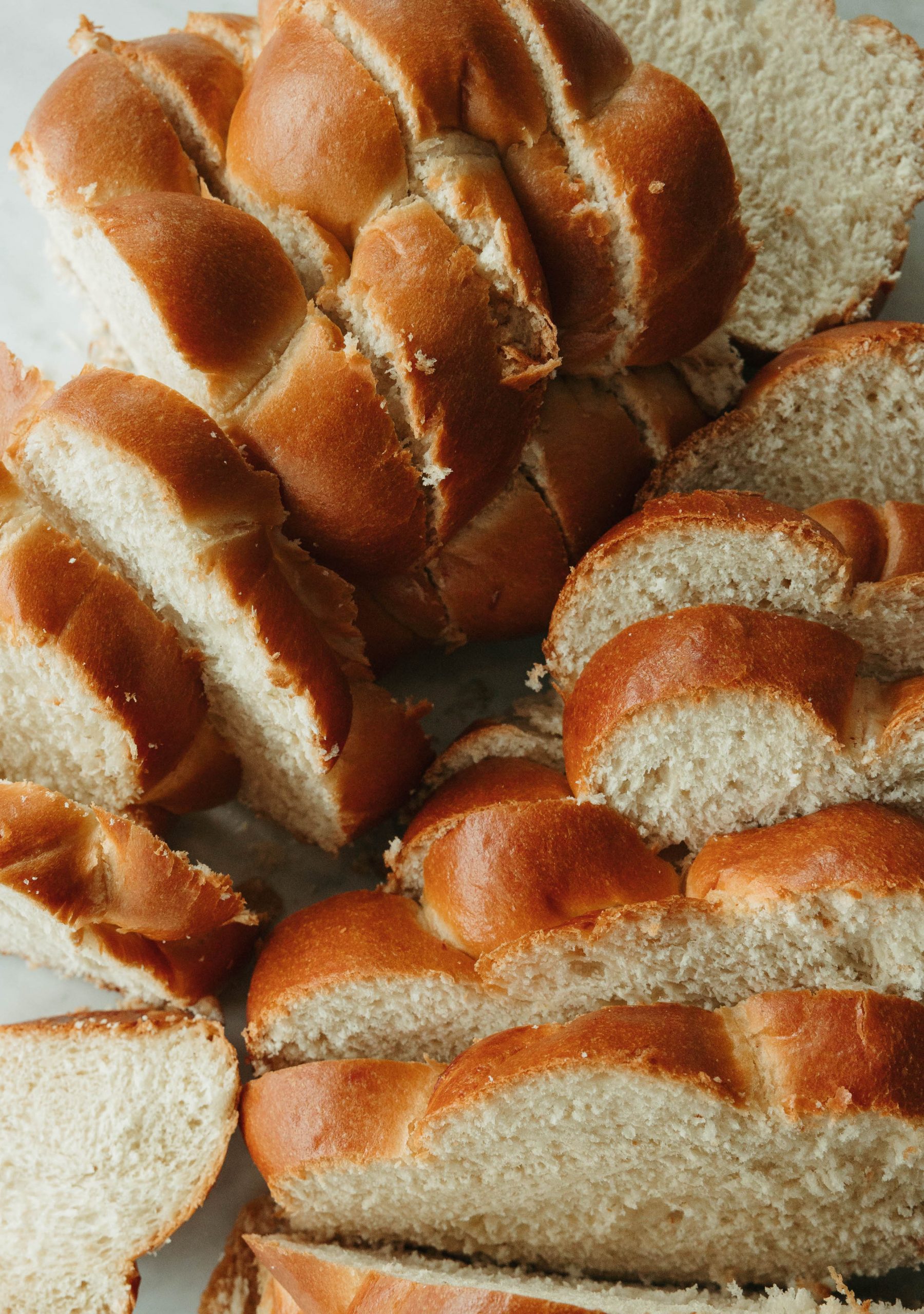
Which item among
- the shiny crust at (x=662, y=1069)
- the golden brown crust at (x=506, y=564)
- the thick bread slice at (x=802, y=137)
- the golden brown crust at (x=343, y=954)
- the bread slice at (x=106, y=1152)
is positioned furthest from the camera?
the thick bread slice at (x=802, y=137)

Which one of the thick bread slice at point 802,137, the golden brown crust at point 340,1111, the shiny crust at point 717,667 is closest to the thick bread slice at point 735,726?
the shiny crust at point 717,667

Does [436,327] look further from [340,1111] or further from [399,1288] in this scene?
[399,1288]

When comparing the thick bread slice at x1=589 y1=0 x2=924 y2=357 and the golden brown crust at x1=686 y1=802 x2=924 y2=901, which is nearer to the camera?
the golden brown crust at x1=686 y1=802 x2=924 y2=901

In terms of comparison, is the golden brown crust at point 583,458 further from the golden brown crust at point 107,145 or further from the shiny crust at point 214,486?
the golden brown crust at point 107,145

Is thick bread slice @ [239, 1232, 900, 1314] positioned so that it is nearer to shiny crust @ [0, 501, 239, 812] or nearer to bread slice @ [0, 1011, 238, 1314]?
bread slice @ [0, 1011, 238, 1314]

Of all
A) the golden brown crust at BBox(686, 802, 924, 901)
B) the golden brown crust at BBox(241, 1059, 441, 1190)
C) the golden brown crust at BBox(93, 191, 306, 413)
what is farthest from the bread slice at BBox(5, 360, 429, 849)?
the golden brown crust at BBox(686, 802, 924, 901)

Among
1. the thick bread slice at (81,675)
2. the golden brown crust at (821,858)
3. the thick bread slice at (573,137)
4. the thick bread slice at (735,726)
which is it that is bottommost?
the golden brown crust at (821,858)
